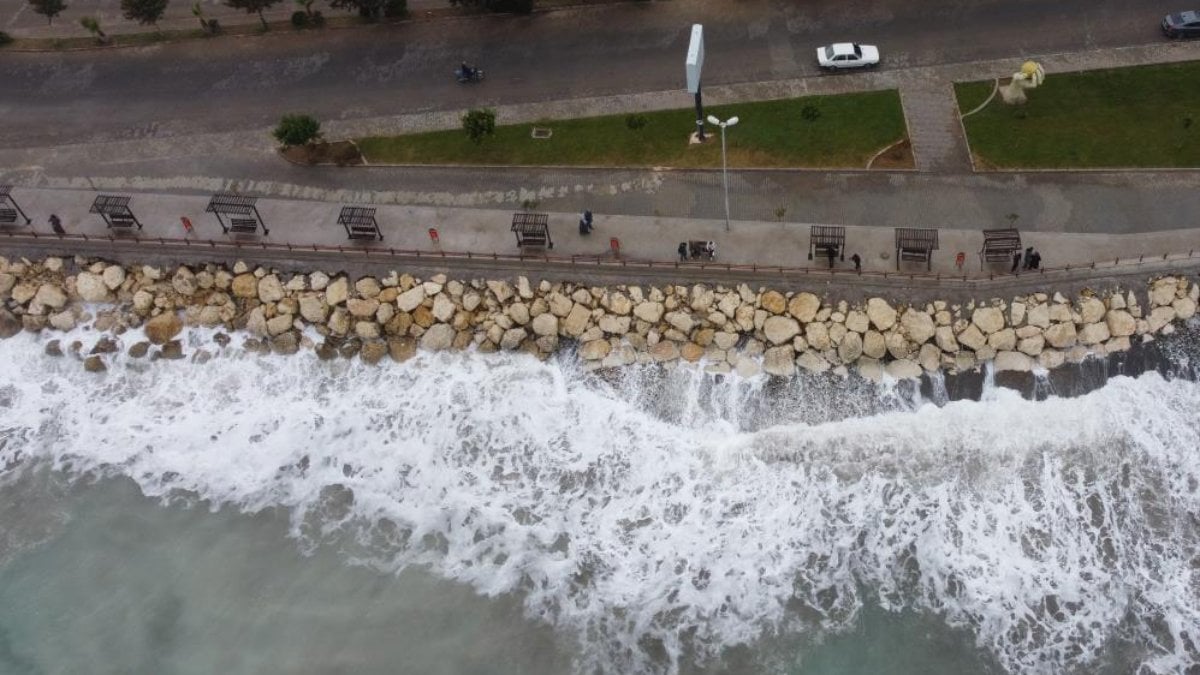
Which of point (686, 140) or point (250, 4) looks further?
point (250, 4)

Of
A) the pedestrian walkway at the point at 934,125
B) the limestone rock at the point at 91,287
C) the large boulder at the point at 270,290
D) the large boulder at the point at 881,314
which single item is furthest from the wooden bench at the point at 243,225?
the pedestrian walkway at the point at 934,125

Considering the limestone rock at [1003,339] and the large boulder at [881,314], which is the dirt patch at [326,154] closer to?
the large boulder at [881,314]

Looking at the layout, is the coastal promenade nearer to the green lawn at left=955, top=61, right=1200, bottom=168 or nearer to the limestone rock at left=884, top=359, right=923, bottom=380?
the limestone rock at left=884, top=359, right=923, bottom=380

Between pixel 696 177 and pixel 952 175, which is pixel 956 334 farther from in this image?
pixel 696 177

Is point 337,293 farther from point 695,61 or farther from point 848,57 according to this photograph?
point 848,57

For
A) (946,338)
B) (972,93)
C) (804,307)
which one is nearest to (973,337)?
(946,338)
